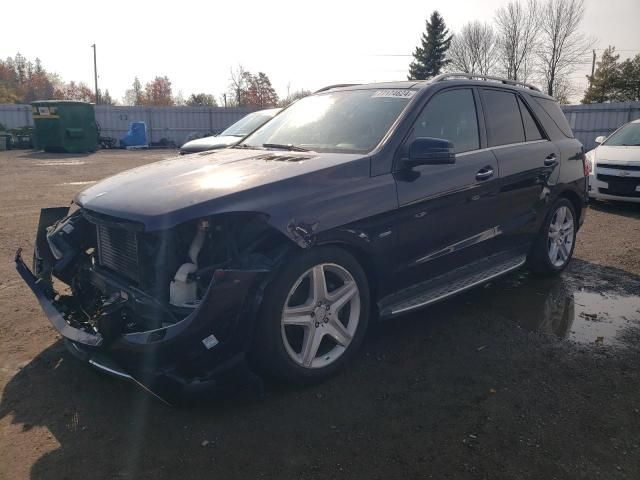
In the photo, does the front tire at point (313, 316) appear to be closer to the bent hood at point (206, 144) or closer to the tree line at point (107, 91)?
A: the bent hood at point (206, 144)

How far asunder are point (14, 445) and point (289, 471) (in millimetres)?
1425

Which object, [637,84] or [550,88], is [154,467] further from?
[550,88]

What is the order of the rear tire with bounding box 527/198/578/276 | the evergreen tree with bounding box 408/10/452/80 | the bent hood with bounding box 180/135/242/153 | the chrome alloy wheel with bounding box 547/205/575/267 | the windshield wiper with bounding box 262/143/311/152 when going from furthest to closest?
the evergreen tree with bounding box 408/10/452/80
the bent hood with bounding box 180/135/242/153
the chrome alloy wheel with bounding box 547/205/575/267
the rear tire with bounding box 527/198/578/276
the windshield wiper with bounding box 262/143/311/152

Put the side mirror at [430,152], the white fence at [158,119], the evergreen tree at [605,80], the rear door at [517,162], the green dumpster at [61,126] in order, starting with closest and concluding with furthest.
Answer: the side mirror at [430,152]
the rear door at [517,162]
the green dumpster at [61,126]
the white fence at [158,119]
the evergreen tree at [605,80]

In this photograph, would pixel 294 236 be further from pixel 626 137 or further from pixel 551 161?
pixel 626 137

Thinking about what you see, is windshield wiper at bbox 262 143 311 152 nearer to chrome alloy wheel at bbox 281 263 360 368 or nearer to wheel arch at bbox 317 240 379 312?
wheel arch at bbox 317 240 379 312

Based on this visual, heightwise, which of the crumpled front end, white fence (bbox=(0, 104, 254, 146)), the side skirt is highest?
white fence (bbox=(0, 104, 254, 146))

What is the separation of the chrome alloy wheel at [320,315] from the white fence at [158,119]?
29440mm

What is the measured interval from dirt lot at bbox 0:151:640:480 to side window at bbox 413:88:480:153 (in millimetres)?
1457

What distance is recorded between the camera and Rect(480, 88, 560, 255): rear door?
14.5 feet

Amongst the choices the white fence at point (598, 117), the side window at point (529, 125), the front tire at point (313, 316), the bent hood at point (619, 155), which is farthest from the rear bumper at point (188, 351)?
the white fence at point (598, 117)

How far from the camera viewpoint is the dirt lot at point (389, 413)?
248cm

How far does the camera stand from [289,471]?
95.7 inches

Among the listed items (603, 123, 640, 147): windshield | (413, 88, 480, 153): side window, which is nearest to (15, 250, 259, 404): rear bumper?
(413, 88, 480, 153): side window
